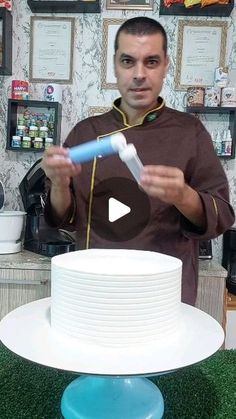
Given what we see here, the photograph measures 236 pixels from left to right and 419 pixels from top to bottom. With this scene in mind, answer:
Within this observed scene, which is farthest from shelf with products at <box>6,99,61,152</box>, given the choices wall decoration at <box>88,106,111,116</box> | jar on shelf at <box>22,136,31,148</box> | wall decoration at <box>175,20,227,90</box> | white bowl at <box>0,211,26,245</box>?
wall decoration at <box>175,20,227,90</box>

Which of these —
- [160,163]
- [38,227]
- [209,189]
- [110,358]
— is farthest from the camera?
[38,227]

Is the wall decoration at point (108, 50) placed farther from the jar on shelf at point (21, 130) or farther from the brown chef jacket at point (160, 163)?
the brown chef jacket at point (160, 163)

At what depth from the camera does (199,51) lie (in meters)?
2.32

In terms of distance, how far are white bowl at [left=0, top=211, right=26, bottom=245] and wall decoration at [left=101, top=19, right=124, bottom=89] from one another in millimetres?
925

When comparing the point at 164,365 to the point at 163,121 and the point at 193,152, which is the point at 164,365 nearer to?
the point at 193,152

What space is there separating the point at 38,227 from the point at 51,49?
3.48 ft

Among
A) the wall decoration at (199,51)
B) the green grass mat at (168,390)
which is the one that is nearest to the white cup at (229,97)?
the wall decoration at (199,51)

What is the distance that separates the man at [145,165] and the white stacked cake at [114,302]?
1.11 feet

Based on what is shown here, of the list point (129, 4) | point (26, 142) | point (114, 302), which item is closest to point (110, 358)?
point (114, 302)

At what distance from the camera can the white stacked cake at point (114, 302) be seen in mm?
621

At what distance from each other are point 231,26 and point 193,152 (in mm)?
1589

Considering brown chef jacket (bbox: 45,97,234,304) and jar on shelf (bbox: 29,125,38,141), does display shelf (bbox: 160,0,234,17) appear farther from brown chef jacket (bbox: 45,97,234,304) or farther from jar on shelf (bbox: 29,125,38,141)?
brown chef jacket (bbox: 45,97,234,304)

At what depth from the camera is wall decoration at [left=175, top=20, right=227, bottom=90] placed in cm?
230
